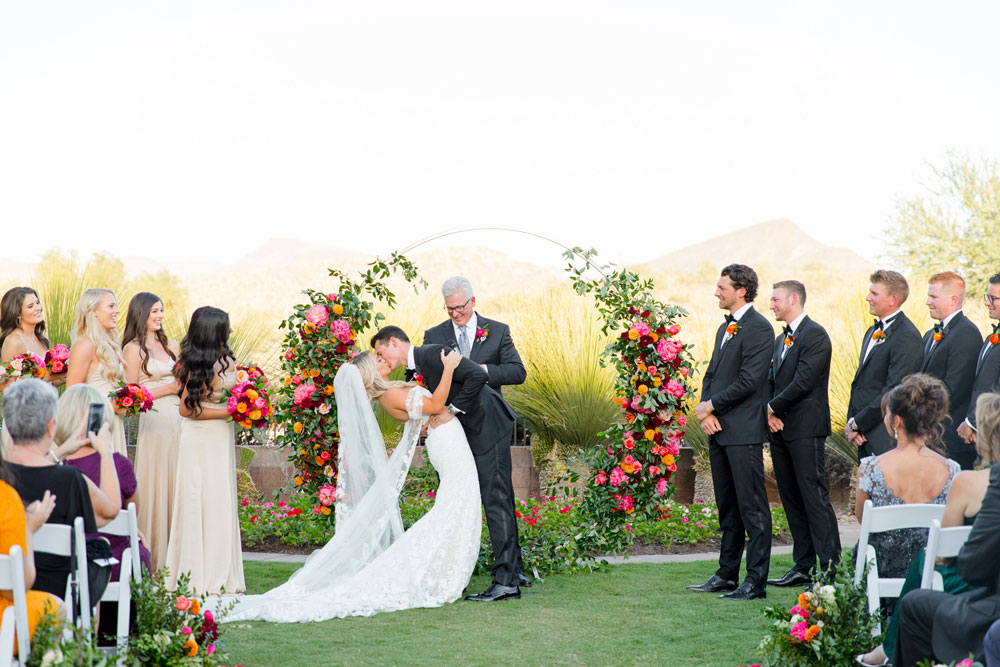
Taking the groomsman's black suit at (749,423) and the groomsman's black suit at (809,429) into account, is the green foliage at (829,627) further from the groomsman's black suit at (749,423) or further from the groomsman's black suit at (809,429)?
the groomsman's black suit at (809,429)

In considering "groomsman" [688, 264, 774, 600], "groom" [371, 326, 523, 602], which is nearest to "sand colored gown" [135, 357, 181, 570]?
"groom" [371, 326, 523, 602]

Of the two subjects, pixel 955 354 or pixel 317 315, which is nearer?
pixel 955 354

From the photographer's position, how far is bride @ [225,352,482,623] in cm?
561

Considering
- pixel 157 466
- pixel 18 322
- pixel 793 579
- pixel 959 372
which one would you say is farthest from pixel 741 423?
pixel 18 322

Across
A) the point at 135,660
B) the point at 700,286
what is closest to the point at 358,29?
the point at 700,286

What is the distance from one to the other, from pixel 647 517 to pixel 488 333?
5.52ft

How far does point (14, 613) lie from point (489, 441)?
3.28m

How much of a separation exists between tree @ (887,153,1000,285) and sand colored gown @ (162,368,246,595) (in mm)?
19184

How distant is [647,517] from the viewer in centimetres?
660

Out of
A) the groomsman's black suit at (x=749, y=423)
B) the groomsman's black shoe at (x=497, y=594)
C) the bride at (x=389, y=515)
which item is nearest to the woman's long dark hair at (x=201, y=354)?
the bride at (x=389, y=515)

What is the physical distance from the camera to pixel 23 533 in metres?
3.02

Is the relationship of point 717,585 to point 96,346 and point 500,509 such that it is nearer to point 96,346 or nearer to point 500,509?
point 500,509

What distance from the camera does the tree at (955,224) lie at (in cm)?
2183

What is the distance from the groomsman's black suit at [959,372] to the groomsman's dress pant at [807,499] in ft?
2.42
